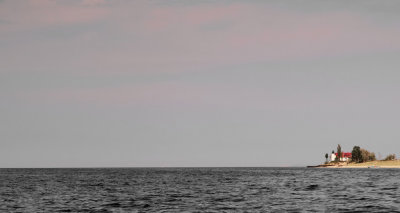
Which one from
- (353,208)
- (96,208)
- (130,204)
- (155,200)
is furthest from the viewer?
(155,200)

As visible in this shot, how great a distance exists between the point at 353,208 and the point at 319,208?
11.2 feet

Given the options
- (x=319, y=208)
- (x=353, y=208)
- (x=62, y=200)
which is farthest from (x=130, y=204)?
(x=353, y=208)

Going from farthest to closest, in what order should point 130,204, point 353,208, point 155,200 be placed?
point 155,200, point 130,204, point 353,208

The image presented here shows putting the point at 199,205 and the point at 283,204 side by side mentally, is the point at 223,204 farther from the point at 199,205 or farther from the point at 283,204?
the point at 283,204

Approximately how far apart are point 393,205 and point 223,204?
18064 mm

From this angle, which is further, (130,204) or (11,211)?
(130,204)

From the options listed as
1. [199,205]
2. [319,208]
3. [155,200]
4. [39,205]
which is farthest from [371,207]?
[39,205]

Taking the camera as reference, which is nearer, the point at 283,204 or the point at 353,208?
the point at 353,208

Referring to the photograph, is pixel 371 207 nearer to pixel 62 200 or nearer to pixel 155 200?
pixel 155 200

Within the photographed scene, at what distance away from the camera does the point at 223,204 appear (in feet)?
174

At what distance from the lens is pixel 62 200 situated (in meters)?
60.8

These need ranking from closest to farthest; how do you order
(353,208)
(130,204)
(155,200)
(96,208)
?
1. (353,208)
2. (96,208)
3. (130,204)
4. (155,200)

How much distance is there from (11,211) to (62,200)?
12048 mm

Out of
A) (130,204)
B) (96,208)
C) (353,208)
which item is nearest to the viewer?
(353,208)
